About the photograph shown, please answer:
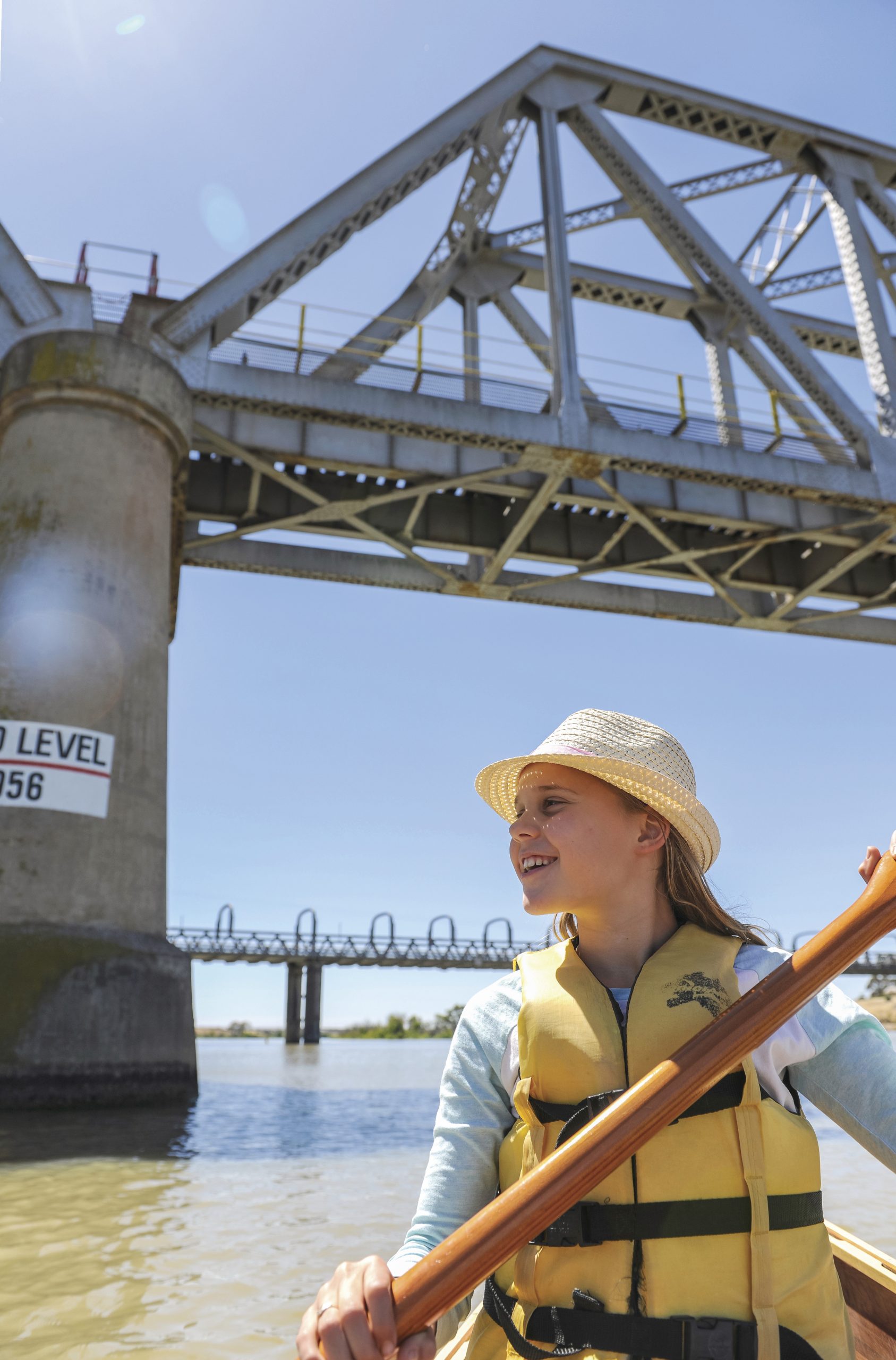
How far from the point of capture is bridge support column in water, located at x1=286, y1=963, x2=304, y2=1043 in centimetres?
4362

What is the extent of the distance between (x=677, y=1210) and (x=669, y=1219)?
0.07ft

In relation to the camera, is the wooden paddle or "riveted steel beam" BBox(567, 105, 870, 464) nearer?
the wooden paddle

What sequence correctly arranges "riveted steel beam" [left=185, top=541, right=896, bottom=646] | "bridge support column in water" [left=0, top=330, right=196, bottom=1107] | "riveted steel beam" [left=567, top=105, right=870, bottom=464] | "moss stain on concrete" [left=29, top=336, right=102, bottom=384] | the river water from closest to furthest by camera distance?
1. the river water
2. "bridge support column in water" [left=0, top=330, right=196, bottom=1107]
3. "moss stain on concrete" [left=29, top=336, right=102, bottom=384]
4. "riveted steel beam" [left=567, top=105, right=870, bottom=464]
5. "riveted steel beam" [left=185, top=541, right=896, bottom=646]

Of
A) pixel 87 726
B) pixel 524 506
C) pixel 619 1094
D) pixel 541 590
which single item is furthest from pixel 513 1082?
pixel 541 590

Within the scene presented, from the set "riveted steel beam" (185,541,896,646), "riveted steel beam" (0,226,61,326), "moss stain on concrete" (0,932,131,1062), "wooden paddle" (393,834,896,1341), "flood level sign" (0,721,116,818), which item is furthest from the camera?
"riveted steel beam" (185,541,896,646)

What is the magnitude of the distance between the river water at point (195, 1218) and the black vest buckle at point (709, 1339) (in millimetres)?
2240

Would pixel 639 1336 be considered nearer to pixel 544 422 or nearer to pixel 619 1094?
pixel 619 1094

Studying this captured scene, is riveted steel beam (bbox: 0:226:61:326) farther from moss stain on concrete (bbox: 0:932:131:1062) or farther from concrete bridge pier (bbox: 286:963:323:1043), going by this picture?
concrete bridge pier (bbox: 286:963:323:1043)

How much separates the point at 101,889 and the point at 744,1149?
897 centimetres

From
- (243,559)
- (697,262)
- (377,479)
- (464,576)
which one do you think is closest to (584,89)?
(697,262)

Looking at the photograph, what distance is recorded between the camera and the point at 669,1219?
1.64m

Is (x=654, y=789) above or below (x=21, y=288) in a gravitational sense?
below

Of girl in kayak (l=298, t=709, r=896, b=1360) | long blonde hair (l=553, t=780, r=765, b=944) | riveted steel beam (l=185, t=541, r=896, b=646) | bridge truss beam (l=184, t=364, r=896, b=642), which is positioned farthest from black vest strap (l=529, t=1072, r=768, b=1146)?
riveted steel beam (l=185, t=541, r=896, b=646)

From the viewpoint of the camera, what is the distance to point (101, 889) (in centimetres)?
947
